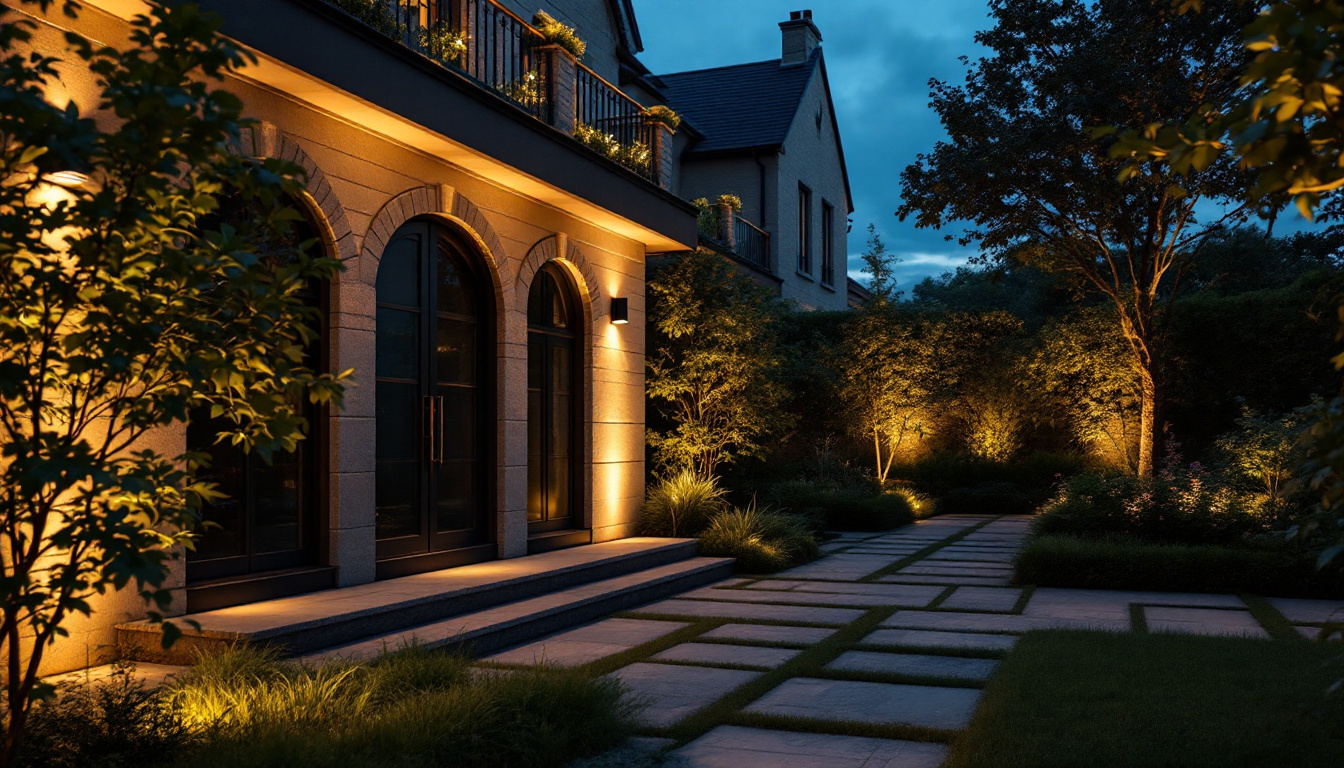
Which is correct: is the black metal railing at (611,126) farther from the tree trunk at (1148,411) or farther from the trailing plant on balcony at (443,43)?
the tree trunk at (1148,411)

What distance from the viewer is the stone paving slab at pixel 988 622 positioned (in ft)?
21.7

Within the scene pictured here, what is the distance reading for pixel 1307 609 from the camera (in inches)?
287

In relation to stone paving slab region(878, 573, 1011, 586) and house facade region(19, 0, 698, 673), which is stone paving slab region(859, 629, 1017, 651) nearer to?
stone paving slab region(878, 573, 1011, 586)

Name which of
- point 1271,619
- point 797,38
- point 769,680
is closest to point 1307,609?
point 1271,619

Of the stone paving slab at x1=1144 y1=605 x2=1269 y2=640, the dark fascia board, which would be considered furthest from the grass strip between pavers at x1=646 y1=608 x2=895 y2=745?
the dark fascia board

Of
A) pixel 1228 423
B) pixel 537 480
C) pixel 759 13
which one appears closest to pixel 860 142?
pixel 759 13

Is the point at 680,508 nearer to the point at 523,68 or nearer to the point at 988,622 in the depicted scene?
the point at 988,622

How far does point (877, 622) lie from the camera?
6.91 meters

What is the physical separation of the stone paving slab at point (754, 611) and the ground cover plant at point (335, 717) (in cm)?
286

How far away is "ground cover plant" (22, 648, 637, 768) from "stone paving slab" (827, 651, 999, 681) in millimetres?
1704

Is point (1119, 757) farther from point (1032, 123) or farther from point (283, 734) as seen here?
point (1032, 123)

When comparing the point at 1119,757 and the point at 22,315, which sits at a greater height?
the point at 22,315

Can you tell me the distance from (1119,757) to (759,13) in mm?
179272

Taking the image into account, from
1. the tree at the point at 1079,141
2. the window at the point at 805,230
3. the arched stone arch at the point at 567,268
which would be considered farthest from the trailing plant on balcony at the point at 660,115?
the window at the point at 805,230
